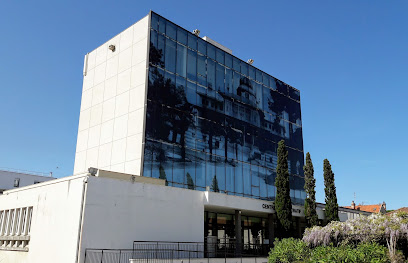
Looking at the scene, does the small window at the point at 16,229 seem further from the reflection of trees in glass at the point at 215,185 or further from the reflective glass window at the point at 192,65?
the reflective glass window at the point at 192,65

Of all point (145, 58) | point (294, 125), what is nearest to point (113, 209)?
point (145, 58)

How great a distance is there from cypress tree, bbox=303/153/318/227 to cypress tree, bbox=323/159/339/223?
1769 millimetres

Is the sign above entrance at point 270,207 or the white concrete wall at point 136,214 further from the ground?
the sign above entrance at point 270,207

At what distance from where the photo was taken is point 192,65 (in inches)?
1288

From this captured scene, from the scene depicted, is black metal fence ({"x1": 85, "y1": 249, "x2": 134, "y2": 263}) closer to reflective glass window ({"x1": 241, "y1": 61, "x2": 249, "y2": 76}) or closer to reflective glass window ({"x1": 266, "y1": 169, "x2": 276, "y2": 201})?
reflective glass window ({"x1": 266, "y1": 169, "x2": 276, "y2": 201})

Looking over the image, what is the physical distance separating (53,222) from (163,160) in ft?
30.4

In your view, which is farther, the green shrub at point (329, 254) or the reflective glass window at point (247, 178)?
the reflective glass window at point (247, 178)

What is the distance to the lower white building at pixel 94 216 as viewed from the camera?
19.2 meters

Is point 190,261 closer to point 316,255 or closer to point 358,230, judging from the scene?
point 316,255

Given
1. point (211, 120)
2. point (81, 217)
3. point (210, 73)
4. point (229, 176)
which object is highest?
point (210, 73)

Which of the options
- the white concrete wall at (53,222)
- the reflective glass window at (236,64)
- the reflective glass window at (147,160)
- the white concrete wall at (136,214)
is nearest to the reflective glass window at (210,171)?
the reflective glass window at (147,160)

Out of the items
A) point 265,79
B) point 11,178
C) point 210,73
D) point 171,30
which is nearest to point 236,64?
point 210,73

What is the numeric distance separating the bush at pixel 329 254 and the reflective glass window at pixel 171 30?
18520 millimetres

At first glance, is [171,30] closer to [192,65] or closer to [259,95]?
[192,65]
